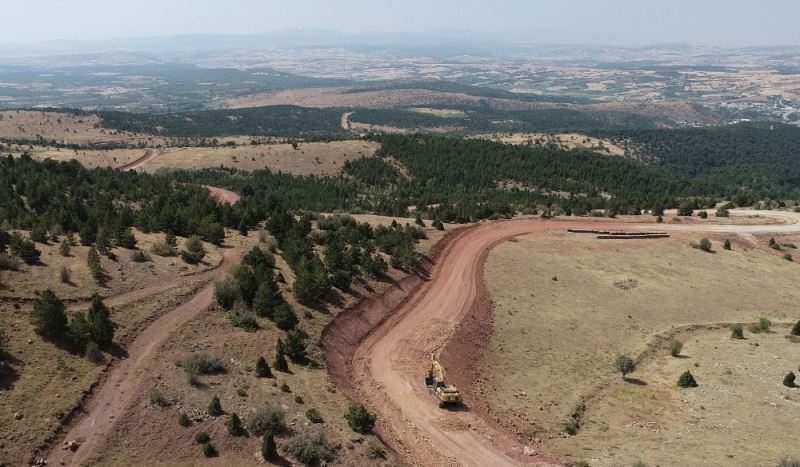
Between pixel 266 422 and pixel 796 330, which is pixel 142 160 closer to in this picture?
pixel 266 422

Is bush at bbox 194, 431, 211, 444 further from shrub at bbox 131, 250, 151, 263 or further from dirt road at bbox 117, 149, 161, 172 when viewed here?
dirt road at bbox 117, 149, 161, 172

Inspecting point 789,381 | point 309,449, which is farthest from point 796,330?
point 309,449

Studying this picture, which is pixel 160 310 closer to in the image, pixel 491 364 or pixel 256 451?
pixel 256 451

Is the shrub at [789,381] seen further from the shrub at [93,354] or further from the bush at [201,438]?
the shrub at [93,354]

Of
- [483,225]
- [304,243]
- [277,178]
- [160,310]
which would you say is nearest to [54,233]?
[160,310]

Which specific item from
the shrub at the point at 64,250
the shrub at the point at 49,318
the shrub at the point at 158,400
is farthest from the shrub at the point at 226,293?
the shrub at the point at 64,250

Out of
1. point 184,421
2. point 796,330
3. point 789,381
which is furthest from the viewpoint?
point 796,330
